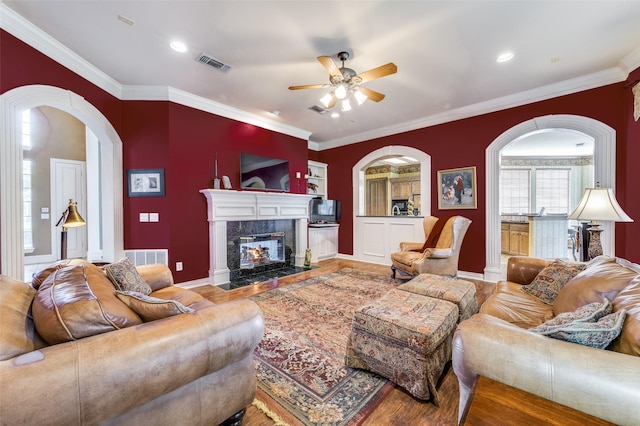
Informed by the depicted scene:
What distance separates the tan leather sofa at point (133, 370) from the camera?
2.57ft

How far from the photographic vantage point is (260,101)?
156 inches

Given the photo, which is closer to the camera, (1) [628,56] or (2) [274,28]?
(2) [274,28]

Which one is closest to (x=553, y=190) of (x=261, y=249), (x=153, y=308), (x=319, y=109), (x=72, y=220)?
(x=319, y=109)

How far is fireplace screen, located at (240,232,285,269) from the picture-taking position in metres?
4.48

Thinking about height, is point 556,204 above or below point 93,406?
above

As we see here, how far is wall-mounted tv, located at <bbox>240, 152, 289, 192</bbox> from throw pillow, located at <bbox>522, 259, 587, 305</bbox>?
12.9 ft

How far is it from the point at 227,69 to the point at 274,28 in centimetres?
99

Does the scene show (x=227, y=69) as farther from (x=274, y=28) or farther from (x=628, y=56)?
(x=628, y=56)

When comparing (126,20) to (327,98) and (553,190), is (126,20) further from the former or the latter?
(553,190)

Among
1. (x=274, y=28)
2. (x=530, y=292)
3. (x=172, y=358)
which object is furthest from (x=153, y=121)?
(x=530, y=292)

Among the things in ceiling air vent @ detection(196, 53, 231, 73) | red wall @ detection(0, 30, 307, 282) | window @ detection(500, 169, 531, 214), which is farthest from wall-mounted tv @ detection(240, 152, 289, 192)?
window @ detection(500, 169, 531, 214)

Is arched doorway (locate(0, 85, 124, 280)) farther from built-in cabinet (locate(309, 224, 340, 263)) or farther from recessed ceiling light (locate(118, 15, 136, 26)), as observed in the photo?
built-in cabinet (locate(309, 224, 340, 263))

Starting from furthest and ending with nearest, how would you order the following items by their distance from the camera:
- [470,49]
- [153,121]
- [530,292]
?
1. [153,121]
2. [470,49]
3. [530,292]

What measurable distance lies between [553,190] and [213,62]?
962cm
